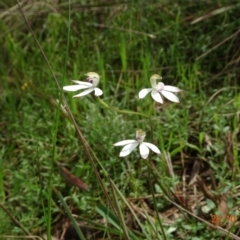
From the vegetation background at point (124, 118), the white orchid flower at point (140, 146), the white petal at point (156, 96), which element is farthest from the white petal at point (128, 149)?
the vegetation background at point (124, 118)

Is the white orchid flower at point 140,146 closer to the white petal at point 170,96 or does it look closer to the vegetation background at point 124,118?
the white petal at point 170,96

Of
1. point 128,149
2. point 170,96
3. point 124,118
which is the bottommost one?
point 124,118

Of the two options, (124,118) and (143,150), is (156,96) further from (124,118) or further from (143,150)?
(124,118)

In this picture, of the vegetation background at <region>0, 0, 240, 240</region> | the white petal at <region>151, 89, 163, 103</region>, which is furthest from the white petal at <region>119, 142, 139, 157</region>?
the vegetation background at <region>0, 0, 240, 240</region>

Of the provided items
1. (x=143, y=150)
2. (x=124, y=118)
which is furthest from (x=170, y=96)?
(x=124, y=118)

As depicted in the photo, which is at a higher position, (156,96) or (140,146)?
(156,96)

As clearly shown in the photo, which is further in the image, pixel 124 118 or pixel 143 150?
pixel 124 118

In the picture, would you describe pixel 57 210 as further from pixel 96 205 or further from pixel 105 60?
pixel 105 60

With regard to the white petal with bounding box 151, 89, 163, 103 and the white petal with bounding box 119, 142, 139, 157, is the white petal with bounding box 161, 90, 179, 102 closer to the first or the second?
the white petal with bounding box 151, 89, 163, 103

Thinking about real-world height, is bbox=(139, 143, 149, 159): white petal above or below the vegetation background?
above
